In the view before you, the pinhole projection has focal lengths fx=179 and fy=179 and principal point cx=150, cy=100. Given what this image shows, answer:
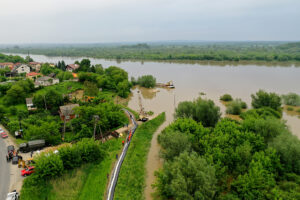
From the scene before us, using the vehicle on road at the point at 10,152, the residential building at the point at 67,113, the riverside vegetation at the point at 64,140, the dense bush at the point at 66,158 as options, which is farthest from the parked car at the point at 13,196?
the residential building at the point at 67,113

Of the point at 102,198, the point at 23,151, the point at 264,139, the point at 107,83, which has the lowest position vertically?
the point at 102,198

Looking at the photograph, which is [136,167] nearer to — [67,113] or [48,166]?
[48,166]

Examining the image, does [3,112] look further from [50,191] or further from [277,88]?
[277,88]

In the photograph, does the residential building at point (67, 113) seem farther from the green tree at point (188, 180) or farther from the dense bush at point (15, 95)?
the green tree at point (188, 180)

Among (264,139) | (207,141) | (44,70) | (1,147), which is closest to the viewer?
(207,141)

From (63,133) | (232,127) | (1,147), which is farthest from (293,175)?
(1,147)

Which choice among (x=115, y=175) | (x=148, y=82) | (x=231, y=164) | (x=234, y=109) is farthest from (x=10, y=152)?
(x=148, y=82)
